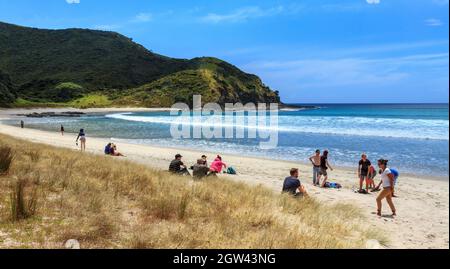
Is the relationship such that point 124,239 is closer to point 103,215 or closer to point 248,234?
point 103,215

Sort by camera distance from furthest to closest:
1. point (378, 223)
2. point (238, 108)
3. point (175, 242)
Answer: point (238, 108) → point (378, 223) → point (175, 242)

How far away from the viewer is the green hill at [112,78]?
5118 inches

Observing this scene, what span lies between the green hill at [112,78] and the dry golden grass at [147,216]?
340 feet

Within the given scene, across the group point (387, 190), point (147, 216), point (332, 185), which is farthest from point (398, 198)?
point (147, 216)

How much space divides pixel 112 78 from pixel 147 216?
517 feet

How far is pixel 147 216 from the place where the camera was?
21.6 feet

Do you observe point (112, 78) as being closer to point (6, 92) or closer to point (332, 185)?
point (6, 92)

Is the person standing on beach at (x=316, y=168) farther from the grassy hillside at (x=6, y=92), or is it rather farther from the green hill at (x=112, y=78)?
the green hill at (x=112, y=78)

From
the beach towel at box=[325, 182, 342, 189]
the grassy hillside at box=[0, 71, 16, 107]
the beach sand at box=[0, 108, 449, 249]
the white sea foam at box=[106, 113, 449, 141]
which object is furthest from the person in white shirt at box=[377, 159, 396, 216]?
the grassy hillside at box=[0, 71, 16, 107]

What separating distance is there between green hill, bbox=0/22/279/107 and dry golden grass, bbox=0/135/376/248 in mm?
103653

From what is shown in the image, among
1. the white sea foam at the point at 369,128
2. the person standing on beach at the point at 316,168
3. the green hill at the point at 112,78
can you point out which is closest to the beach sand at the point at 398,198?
the person standing on beach at the point at 316,168
